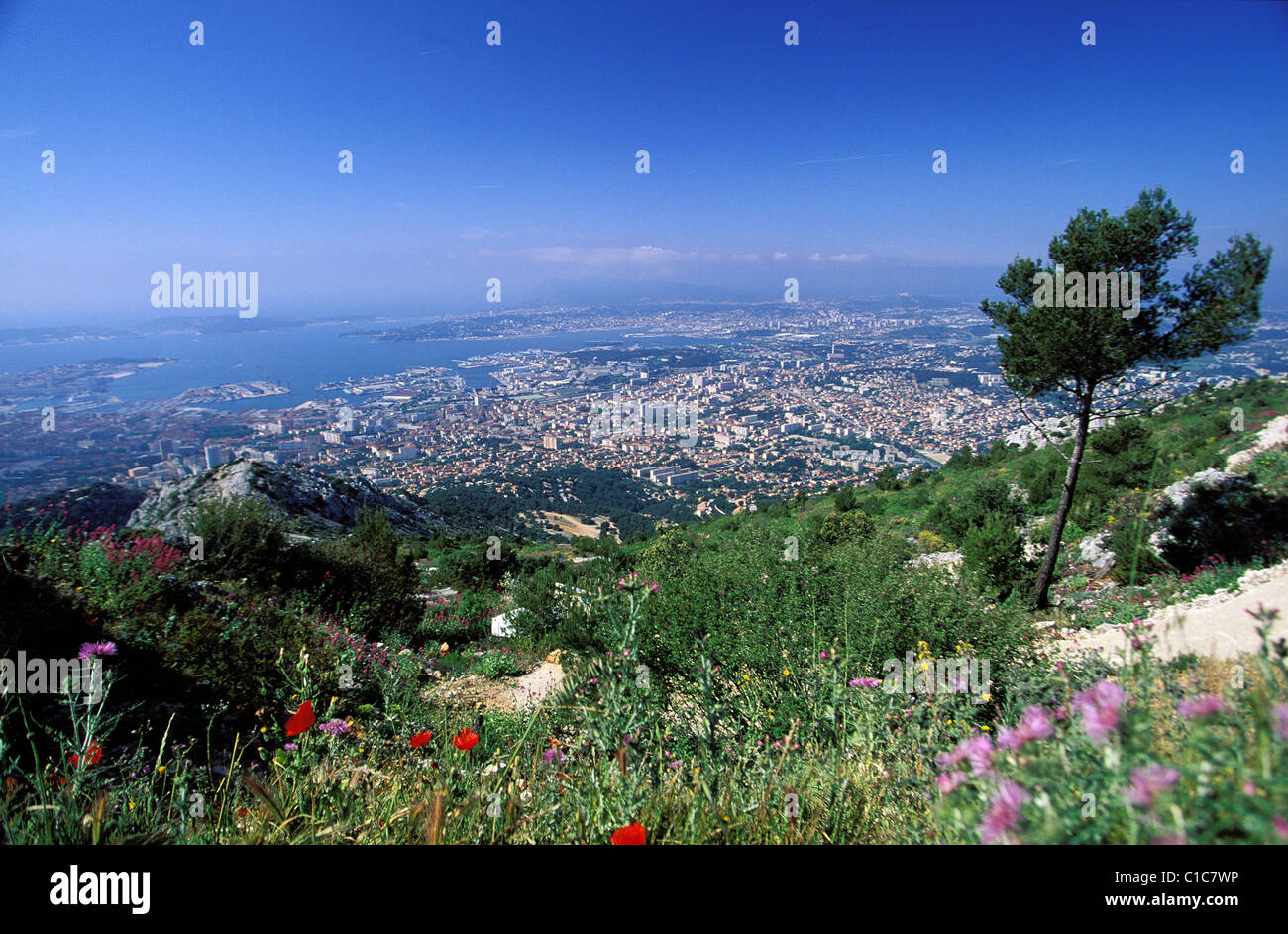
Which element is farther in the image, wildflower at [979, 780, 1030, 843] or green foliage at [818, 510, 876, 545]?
green foliage at [818, 510, 876, 545]

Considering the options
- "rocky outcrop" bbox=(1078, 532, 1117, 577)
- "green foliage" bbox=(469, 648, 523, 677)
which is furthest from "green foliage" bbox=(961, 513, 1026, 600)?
"green foliage" bbox=(469, 648, 523, 677)

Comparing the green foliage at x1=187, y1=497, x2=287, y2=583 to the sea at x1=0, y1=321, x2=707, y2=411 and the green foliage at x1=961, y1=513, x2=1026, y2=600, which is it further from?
the sea at x1=0, y1=321, x2=707, y2=411

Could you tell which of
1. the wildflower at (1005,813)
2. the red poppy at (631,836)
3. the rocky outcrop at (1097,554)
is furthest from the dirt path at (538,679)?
the rocky outcrop at (1097,554)

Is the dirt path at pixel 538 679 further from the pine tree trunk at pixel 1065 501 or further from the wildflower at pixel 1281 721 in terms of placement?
the pine tree trunk at pixel 1065 501

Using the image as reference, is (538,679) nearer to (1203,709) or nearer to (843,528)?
(1203,709)

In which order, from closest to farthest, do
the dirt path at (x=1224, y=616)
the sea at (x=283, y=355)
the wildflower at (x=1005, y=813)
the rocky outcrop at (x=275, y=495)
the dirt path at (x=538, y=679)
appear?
1. the wildflower at (x=1005, y=813)
2. the dirt path at (x=1224, y=616)
3. the dirt path at (x=538, y=679)
4. the rocky outcrop at (x=275, y=495)
5. the sea at (x=283, y=355)

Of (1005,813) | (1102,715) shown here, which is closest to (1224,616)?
(1102,715)
